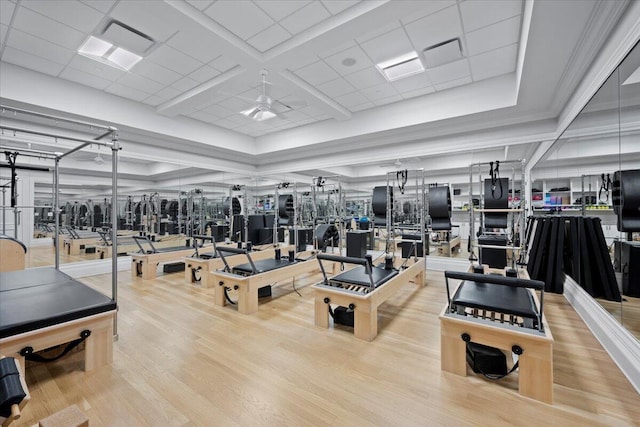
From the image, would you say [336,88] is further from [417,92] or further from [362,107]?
[417,92]

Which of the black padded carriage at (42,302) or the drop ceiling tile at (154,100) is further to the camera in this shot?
the drop ceiling tile at (154,100)

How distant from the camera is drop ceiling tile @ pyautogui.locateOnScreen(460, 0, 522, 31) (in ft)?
9.23

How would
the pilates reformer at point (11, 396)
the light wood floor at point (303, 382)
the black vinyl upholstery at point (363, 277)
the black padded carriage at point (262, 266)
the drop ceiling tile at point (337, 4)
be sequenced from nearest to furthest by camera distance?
the pilates reformer at point (11, 396) < the light wood floor at point (303, 382) < the drop ceiling tile at point (337, 4) < the black vinyl upholstery at point (363, 277) < the black padded carriage at point (262, 266)

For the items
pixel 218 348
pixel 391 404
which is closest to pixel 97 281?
pixel 218 348

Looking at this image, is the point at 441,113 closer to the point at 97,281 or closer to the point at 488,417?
the point at 488,417

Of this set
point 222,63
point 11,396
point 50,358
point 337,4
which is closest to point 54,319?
point 50,358

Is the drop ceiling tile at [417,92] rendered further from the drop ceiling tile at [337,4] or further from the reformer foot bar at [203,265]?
the reformer foot bar at [203,265]

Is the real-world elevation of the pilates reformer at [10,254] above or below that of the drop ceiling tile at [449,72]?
below

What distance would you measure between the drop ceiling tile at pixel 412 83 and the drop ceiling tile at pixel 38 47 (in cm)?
466

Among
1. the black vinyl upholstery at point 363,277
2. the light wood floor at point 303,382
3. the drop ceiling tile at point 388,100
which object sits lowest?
the light wood floor at point 303,382

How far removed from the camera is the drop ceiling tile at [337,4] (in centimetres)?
275

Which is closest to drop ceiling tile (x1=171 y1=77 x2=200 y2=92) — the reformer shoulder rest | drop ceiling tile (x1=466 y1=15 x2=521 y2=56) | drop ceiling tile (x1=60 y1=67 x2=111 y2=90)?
drop ceiling tile (x1=60 y1=67 x2=111 y2=90)

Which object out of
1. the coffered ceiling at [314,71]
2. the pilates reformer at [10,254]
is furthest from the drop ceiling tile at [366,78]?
the pilates reformer at [10,254]

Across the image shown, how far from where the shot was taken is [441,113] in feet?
16.1
